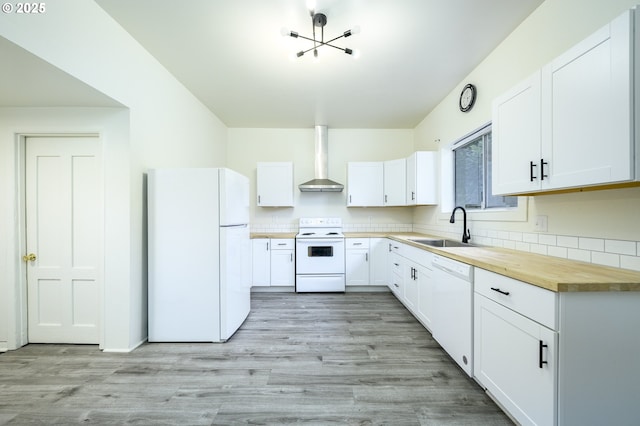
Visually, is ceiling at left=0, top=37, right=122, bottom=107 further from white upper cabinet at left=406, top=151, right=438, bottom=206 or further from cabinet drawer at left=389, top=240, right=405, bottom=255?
white upper cabinet at left=406, top=151, right=438, bottom=206

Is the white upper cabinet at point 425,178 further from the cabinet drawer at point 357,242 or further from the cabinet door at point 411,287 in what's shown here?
the cabinet door at point 411,287

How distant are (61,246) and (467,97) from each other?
435 centimetres

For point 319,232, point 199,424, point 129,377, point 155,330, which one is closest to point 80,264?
point 155,330

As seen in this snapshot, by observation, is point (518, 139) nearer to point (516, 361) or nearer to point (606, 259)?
point (606, 259)

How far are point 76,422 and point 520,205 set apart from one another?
3.42 m

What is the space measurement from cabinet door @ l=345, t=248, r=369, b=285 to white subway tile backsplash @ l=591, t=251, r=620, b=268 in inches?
102

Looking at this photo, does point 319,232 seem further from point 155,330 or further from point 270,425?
point 270,425

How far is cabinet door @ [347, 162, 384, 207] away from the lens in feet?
13.8

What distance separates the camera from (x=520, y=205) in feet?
6.68

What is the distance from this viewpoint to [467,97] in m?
2.73

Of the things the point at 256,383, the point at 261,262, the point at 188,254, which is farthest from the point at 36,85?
the point at 261,262

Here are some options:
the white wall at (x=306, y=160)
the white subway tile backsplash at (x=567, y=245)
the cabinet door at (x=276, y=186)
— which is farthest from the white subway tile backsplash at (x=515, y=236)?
the cabinet door at (x=276, y=186)

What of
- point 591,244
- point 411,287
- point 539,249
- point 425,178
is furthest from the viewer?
point 425,178

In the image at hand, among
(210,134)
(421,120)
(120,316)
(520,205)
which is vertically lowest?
(120,316)
